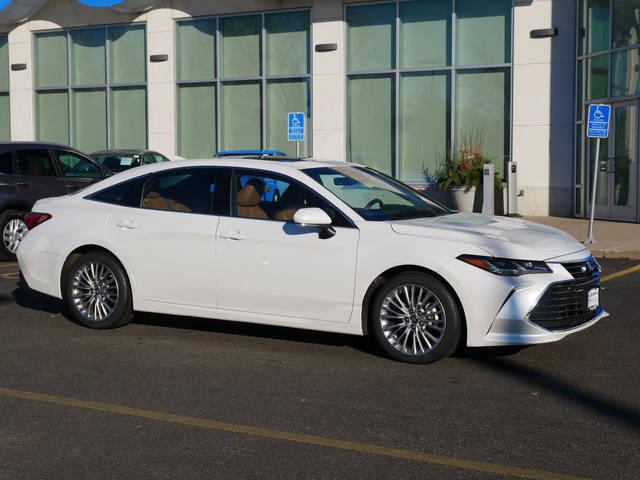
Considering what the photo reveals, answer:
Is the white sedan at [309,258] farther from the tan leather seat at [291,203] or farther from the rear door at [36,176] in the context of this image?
the rear door at [36,176]

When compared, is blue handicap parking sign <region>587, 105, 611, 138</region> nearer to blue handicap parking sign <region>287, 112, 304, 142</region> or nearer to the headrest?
blue handicap parking sign <region>287, 112, 304, 142</region>

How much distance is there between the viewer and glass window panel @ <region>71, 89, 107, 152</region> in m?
27.3

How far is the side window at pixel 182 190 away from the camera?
7629 mm

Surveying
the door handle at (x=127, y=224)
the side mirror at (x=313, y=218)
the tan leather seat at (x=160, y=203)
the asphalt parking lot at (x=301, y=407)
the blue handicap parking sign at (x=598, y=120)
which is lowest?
the asphalt parking lot at (x=301, y=407)

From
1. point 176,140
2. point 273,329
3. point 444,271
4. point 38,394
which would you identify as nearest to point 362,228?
point 444,271

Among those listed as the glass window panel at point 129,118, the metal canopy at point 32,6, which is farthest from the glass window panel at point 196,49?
the glass window panel at point 129,118

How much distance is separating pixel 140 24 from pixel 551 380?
22.4 m

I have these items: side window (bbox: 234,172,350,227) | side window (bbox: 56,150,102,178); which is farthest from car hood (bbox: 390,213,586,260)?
side window (bbox: 56,150,102,178)

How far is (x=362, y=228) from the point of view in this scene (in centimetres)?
689

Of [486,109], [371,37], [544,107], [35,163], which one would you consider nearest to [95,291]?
[35,163]

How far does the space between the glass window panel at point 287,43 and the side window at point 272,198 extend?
1727 centimetres

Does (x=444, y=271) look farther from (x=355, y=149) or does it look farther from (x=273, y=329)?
(x=355, y=149)

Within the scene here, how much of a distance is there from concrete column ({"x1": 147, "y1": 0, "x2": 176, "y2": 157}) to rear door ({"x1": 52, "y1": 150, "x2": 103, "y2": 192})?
38.8 feet

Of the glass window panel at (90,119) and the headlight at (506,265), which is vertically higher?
the glass window panel at (90,119)
